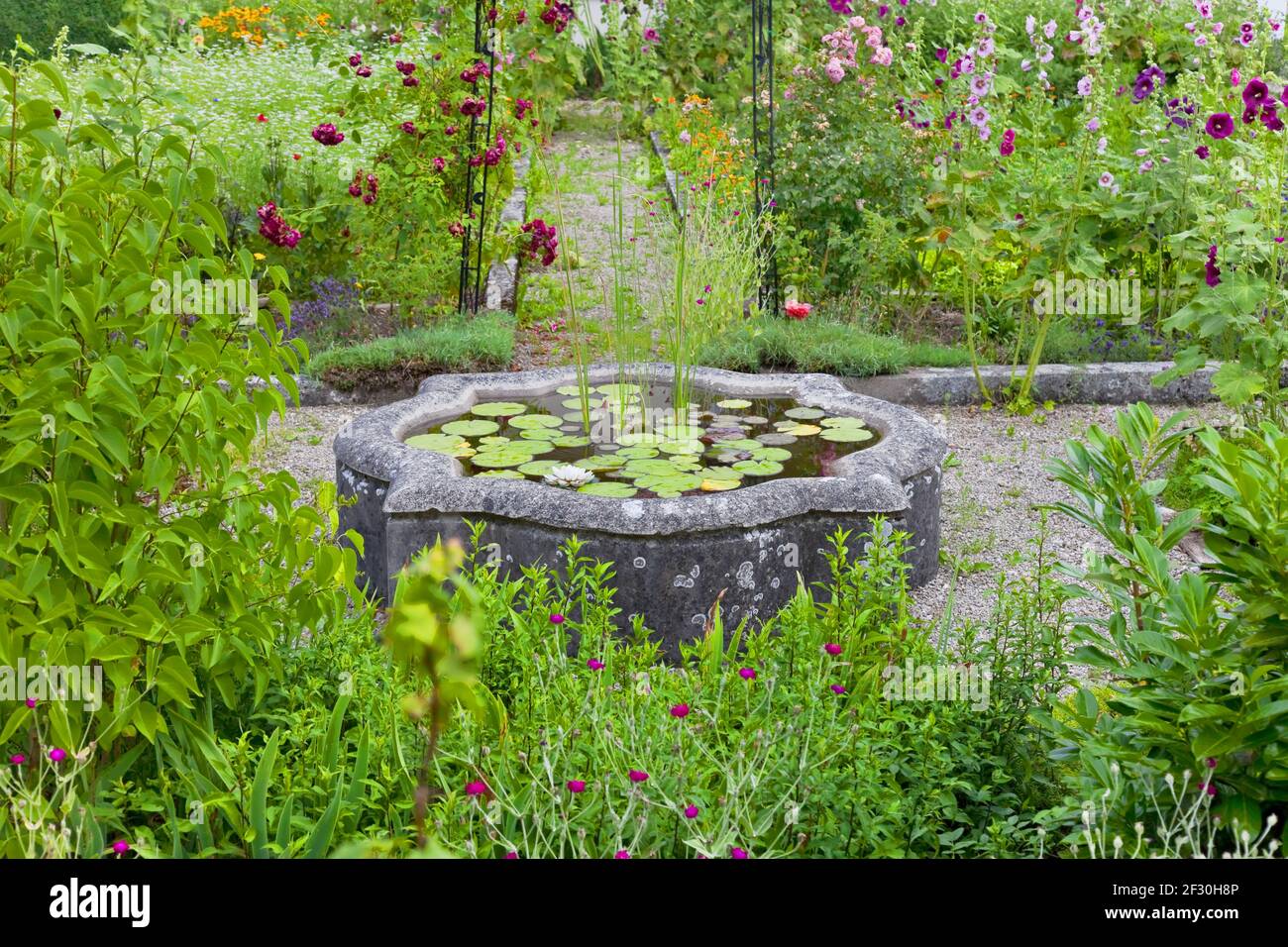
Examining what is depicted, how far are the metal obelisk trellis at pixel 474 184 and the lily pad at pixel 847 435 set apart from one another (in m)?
2.56

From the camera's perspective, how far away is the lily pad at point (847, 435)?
15.3 feet

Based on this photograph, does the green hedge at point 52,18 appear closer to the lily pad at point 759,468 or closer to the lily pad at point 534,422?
the lily pad at point 534,422

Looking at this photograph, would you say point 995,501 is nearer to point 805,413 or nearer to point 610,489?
point 805,413

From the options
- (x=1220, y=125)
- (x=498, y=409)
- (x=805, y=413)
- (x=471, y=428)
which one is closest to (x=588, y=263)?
(x=498, y=409)

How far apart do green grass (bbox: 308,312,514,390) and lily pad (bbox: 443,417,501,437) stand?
143 centimetres

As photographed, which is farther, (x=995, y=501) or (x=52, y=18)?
(x=52, y=18)

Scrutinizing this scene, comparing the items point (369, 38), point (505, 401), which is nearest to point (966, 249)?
point (505, 401)

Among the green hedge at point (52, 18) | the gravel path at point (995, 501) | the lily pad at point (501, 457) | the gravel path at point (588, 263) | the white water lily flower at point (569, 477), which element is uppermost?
the green hedge at point (52, 18)

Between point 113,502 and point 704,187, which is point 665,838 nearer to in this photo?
point 113,502

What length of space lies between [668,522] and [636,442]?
3.43 ft

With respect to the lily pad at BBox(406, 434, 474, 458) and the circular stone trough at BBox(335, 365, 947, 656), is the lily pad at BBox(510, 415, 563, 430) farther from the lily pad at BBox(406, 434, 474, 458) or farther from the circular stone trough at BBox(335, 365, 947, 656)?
the circular stone trough at BBox(335, 365, 947, 656)

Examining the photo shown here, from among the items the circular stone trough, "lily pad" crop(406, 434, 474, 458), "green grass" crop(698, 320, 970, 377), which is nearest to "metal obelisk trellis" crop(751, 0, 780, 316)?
"green grass" crop(698, 320, 970, 377)

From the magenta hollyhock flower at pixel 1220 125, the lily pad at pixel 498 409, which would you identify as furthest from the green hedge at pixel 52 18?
the magenta hollyhock flower at pixel 1220 125

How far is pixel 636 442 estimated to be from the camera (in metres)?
→ 4.65
